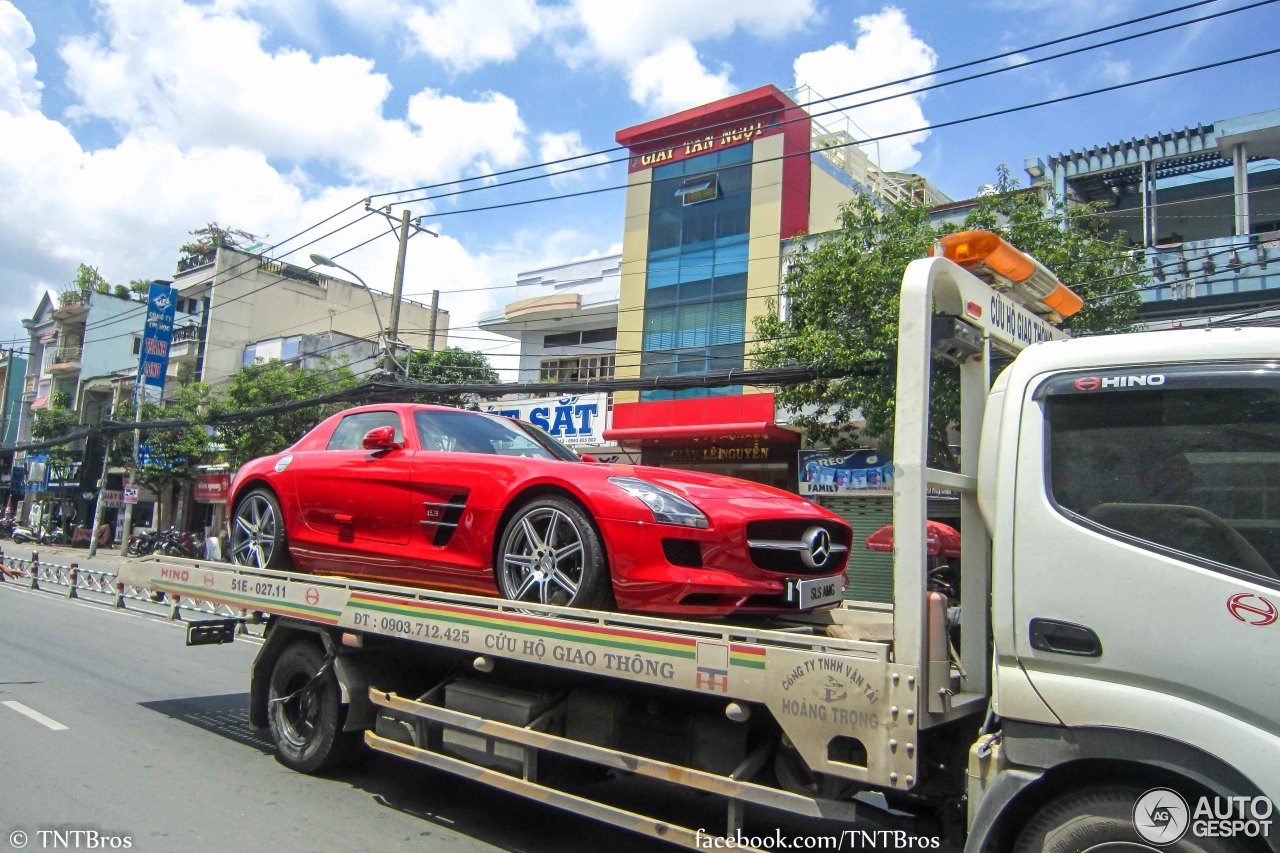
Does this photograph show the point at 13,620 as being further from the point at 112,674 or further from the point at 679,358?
the point at 679,358

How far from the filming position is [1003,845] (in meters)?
2.93

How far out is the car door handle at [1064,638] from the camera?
281 cm

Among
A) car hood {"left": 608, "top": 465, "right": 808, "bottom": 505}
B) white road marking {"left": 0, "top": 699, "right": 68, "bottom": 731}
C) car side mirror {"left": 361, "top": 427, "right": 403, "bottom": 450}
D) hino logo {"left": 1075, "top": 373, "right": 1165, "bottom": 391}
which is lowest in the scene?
white road marking {"left": 0, "top": 699, "right": 68, "bottom": 731}

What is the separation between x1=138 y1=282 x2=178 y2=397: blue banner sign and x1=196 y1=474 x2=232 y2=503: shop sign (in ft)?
14.3

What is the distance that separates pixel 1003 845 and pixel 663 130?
70.6 ft

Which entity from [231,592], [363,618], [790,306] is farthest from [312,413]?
[363,618]

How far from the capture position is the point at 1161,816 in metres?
2.62

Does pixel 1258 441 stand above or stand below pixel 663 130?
below

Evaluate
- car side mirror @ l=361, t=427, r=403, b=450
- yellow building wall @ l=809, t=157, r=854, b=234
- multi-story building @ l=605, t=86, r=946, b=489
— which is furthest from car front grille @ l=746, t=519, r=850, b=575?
yellow building wall @ l=809, t=157, r=854, b=234

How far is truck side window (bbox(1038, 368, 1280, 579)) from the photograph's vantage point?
8.68 ft

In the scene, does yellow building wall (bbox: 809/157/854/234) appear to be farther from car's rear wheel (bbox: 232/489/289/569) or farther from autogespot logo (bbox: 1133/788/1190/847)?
autogespot logo (bbox: 1133/788/1190/847)

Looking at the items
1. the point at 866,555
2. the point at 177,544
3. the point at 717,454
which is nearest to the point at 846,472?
the point at 866,555

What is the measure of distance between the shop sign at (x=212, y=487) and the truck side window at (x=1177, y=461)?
34.1 m

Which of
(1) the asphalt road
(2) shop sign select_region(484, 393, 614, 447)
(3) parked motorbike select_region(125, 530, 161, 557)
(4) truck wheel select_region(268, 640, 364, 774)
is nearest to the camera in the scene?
(1) the asphalt road
